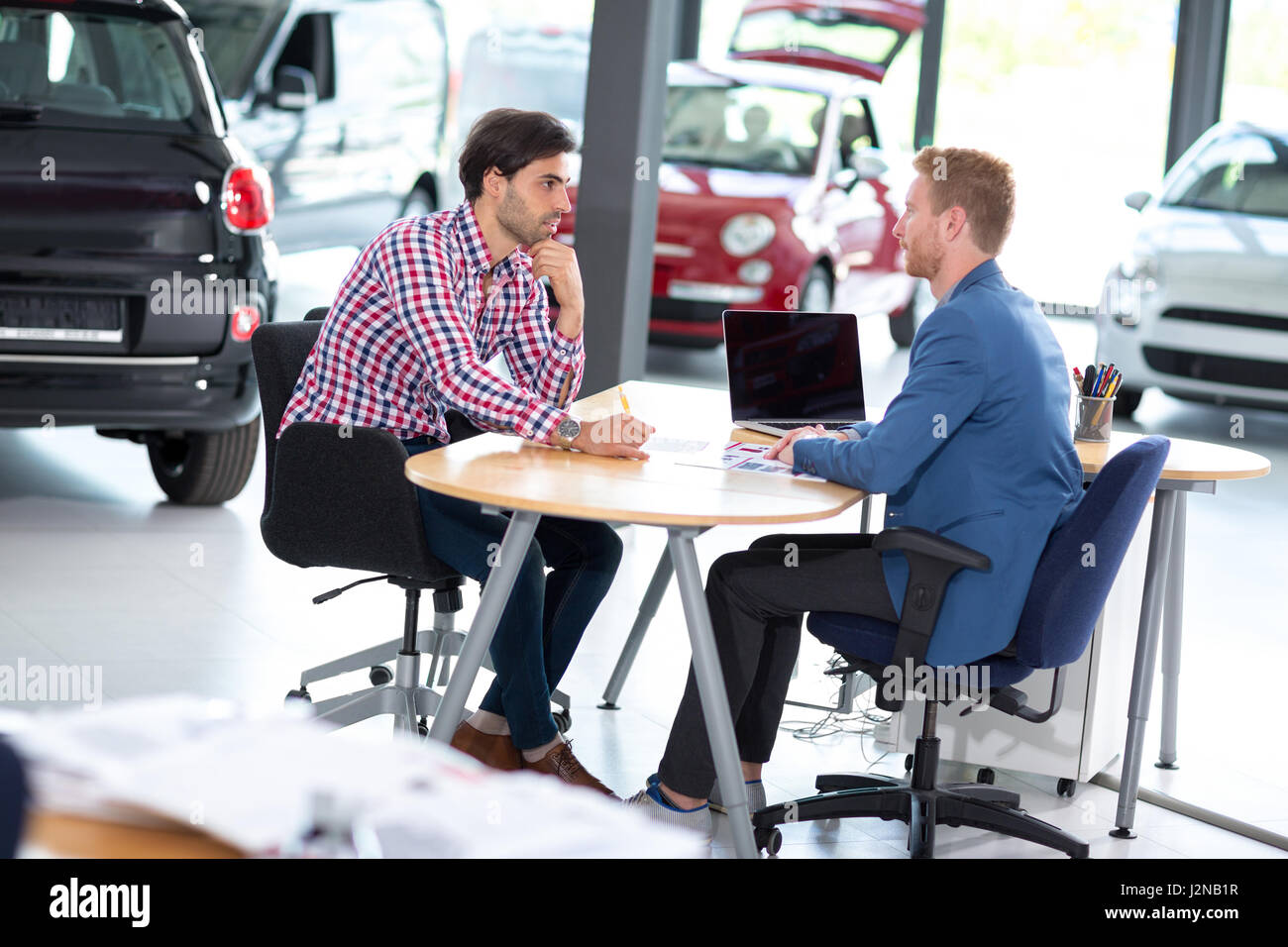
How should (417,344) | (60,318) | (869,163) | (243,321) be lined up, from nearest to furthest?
(417,344) < (60,318) < (243,321) < (869,163)

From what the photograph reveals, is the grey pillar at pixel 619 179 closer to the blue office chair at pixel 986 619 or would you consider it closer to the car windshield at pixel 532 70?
the blue office chair at pixel 986 619

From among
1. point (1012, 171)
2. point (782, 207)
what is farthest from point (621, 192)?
point (1012, 171)

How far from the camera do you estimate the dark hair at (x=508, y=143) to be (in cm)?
298

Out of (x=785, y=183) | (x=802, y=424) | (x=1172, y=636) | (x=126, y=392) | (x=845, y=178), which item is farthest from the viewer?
(x=845, y=178)

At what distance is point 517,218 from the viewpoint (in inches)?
118

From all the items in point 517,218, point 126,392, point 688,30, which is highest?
point 688,30

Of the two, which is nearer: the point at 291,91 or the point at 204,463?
the point at 204,463

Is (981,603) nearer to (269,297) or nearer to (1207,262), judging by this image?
(269,297)

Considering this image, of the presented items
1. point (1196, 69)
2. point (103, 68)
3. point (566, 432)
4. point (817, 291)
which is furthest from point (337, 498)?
point (1196, 69)

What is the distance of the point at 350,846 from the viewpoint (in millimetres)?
1258

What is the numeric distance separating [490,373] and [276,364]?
51cm

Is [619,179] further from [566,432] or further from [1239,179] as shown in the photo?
[1239,179]

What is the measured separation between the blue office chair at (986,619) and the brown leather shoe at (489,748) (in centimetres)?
49
